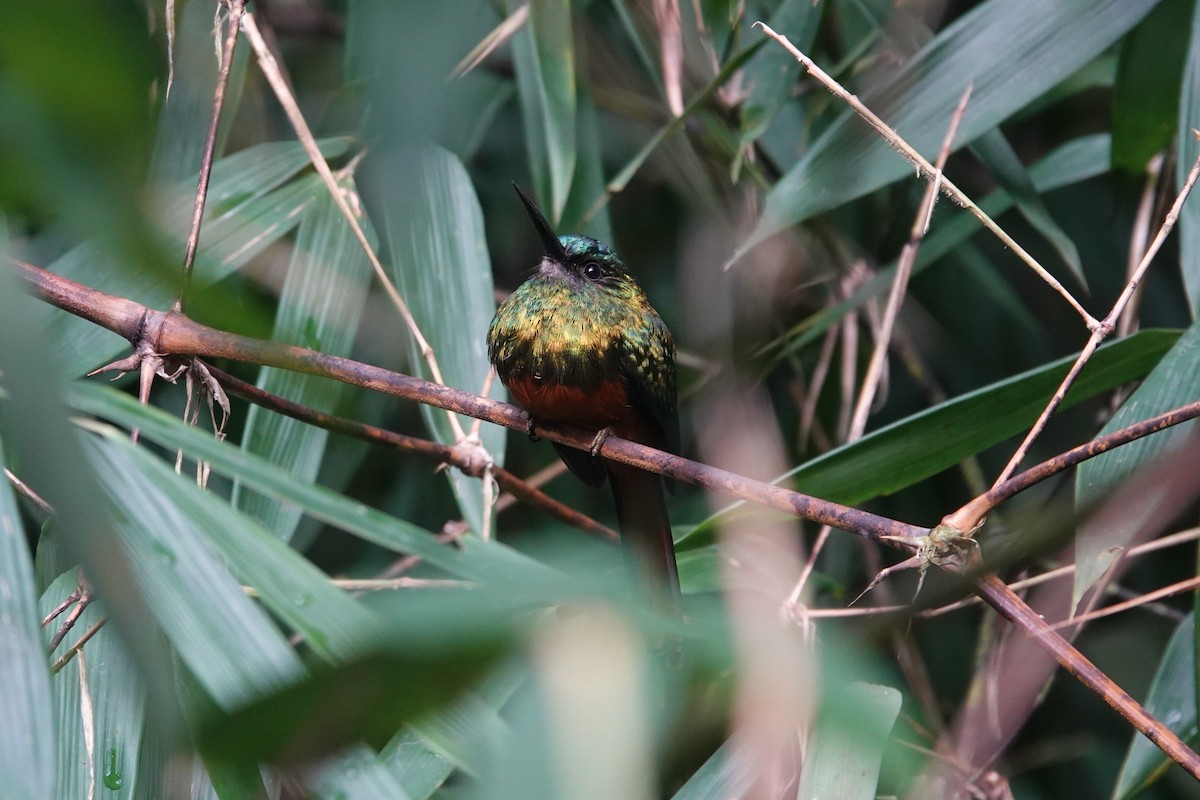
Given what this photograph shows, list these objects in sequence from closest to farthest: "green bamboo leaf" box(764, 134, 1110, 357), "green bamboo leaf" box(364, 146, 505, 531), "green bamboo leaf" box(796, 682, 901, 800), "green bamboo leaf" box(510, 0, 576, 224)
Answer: "green bamboo leaf" box(796, 682, 901, 800) < "green bamboo leaf" box(364, 146, 505, 531) < "green bamboo leaf" box(510, 0, 576, 224) < "green bamboo leaf" box(764, 134, 1110, 357)

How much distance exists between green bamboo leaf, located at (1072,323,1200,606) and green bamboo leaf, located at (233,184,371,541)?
1228 mm

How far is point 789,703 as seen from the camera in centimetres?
98

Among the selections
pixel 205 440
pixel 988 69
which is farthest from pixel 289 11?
pixel 205 440

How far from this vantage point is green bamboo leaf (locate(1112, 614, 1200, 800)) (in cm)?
179

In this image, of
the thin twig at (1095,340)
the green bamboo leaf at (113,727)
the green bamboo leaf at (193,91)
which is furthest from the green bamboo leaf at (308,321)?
the thin twig at (1095,340)

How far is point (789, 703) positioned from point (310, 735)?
539mm

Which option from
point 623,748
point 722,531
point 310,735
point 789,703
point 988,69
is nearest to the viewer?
point 310,735

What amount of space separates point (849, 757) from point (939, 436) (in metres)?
0.73

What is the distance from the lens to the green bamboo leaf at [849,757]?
1.27m

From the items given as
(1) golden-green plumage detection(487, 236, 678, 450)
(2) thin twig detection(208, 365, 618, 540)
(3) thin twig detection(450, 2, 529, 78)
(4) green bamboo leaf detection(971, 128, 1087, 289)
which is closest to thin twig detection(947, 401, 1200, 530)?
(2) thin twig detection(208, 365, 618, 540)

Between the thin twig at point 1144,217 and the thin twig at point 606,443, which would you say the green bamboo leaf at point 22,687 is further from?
the thin twig at point 1144,217

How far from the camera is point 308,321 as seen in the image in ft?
6.12

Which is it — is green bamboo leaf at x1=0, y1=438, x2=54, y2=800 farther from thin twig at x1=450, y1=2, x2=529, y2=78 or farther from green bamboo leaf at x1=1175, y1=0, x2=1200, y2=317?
green bamboo leaf at x1=1175, y1=0, x2=1200, y2=317

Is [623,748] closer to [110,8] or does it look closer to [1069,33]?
[110,8]
